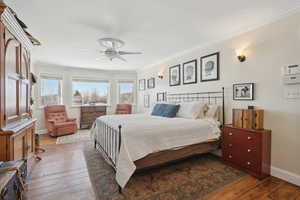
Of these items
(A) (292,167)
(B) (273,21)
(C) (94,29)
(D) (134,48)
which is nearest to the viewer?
(A) (292,167)

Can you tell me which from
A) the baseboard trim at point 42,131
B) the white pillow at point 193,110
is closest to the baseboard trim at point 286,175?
the white pillow at point 193,110

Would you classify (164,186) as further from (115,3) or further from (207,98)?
(115,3)

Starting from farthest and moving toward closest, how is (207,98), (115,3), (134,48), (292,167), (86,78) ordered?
(86,78) → (134,48) → (207,98) → (292,167) → (115,3)

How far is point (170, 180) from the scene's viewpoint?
91.6 inches

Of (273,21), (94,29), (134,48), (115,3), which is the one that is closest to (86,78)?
(134,48)

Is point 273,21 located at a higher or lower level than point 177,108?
higher

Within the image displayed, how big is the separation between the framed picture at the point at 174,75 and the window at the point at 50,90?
4413 millimetres

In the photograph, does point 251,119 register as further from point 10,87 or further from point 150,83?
point 150,83

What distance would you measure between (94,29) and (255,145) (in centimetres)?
344

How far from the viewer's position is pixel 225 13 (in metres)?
2.33

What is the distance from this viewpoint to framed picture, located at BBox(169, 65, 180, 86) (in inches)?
177

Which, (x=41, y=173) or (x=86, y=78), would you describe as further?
(x=86, y=78)

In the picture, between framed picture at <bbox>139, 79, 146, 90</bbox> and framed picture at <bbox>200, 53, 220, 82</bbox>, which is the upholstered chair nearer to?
framed picture at <bbox>139, 79, 146, 90</bbox>

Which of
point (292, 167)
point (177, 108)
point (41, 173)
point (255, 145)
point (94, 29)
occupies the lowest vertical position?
point (41, 173)
